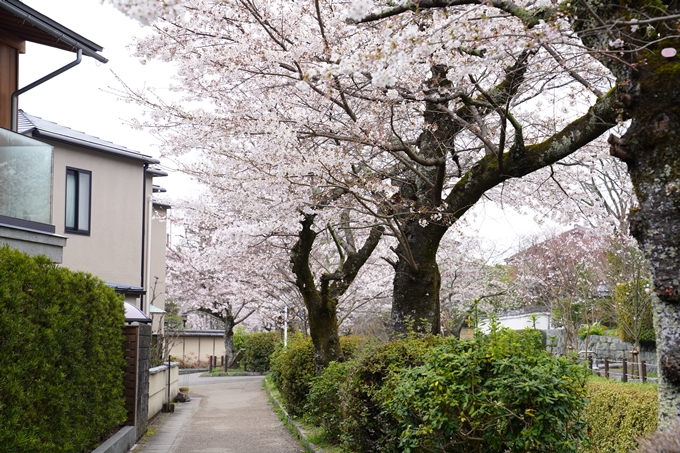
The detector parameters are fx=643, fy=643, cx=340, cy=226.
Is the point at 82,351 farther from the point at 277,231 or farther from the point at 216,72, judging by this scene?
Result: the point at 277,231

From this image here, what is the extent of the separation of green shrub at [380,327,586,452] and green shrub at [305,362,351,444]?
3.80 metres

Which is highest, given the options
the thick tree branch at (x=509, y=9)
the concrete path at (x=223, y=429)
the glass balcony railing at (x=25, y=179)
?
the thick tree branch at (x=509, y=9)

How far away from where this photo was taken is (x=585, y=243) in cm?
2664

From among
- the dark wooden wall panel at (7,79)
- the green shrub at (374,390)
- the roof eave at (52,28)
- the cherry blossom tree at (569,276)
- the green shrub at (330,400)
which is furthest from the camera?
the cherry blossom tree at (569,276)

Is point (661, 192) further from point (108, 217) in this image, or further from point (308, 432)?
point (108, 217)

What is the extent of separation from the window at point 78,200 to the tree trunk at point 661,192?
647 inches

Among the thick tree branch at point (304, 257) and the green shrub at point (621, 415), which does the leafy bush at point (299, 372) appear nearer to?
the thick tree branch at point (304, 257)

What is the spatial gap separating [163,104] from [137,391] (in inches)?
185

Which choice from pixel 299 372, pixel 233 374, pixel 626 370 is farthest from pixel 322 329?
pixel 233 374

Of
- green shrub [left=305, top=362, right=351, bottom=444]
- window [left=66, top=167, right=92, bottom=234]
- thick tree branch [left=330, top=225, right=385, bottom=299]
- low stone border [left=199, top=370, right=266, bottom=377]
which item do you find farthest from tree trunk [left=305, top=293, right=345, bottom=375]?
low stone border [left=199, top=370, right=266, bottom=377]

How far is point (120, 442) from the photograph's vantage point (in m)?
8.98

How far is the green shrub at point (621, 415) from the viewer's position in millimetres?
6738

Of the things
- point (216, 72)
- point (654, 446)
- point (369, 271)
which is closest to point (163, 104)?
point (216, 72)

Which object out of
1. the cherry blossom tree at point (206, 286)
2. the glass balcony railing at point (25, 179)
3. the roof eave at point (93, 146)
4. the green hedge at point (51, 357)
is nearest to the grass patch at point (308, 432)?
the green hedge at point (51, 357)
